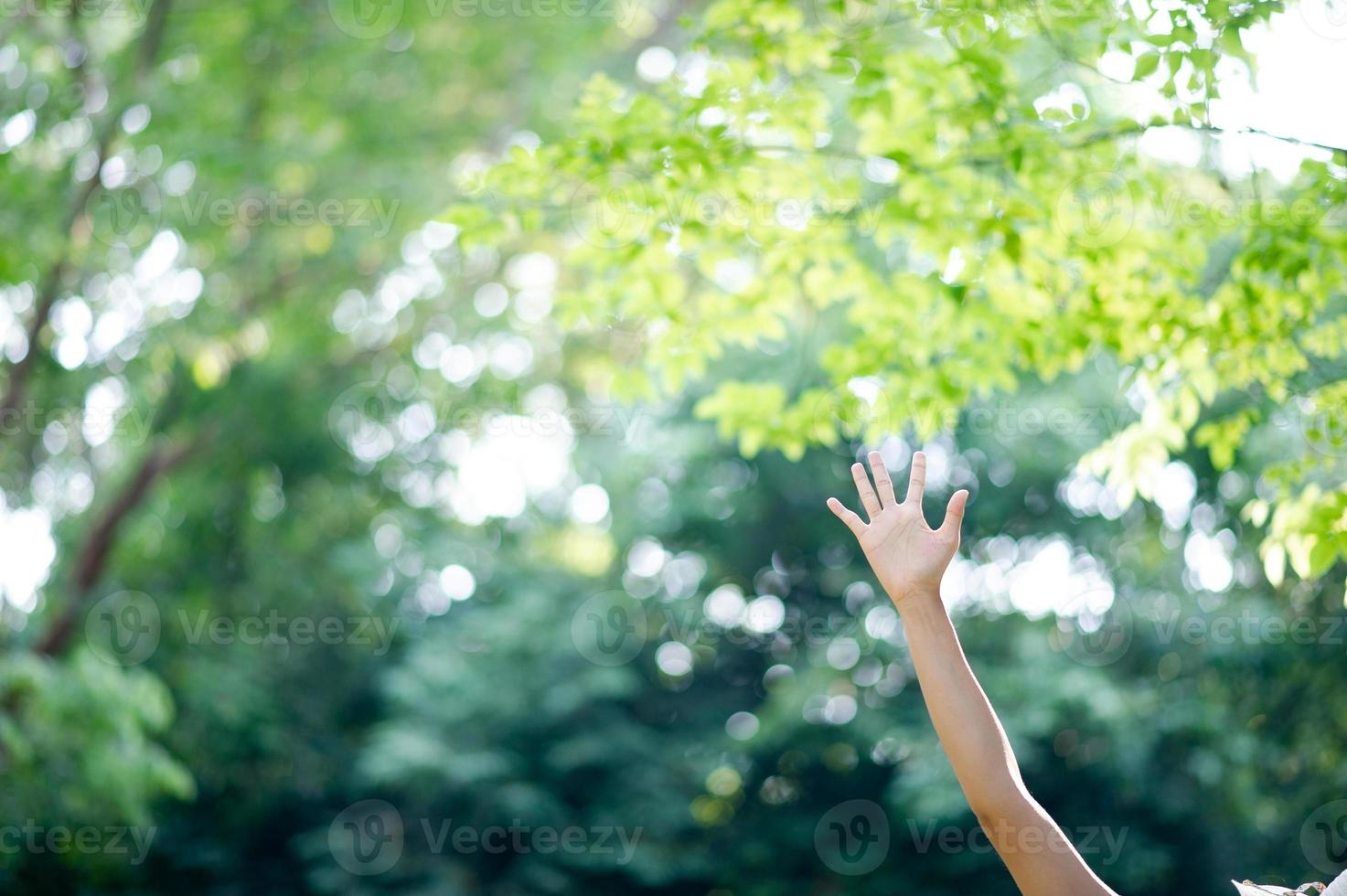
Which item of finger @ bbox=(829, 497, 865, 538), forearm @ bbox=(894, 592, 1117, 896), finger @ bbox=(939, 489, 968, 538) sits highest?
finger @ bbox=(939, 489, 968, 538)

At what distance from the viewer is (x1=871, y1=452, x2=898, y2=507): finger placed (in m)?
2.30

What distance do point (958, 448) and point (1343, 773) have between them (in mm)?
4678

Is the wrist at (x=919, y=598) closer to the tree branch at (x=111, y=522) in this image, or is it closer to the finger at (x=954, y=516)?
the finger at (x=954, y=516)

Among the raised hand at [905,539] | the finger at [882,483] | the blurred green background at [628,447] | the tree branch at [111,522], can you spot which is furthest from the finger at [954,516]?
the tree branch at [111,522]

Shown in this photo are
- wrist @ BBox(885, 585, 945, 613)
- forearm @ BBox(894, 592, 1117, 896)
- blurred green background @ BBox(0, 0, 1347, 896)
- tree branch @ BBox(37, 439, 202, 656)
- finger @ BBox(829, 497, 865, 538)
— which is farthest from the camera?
tree branch @ BBox(37, 439, 202, 656)

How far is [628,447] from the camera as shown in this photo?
12.0 meters

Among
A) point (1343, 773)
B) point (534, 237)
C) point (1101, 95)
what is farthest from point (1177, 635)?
point (534, 237)

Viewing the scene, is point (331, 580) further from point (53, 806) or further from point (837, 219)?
point (837, 219)

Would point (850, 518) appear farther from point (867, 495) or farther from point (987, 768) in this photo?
point (987, 768)

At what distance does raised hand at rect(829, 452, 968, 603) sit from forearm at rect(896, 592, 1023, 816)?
1.6 inches

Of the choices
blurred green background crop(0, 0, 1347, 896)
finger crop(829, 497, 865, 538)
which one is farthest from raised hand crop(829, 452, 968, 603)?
blurred green background crop(0, 0, 1347, 896)

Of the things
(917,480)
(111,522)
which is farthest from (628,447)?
(917,480)

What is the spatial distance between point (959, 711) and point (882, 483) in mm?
525

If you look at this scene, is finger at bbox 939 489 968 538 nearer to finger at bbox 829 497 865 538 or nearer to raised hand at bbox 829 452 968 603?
raised hand at bbox 829 452 968 603
